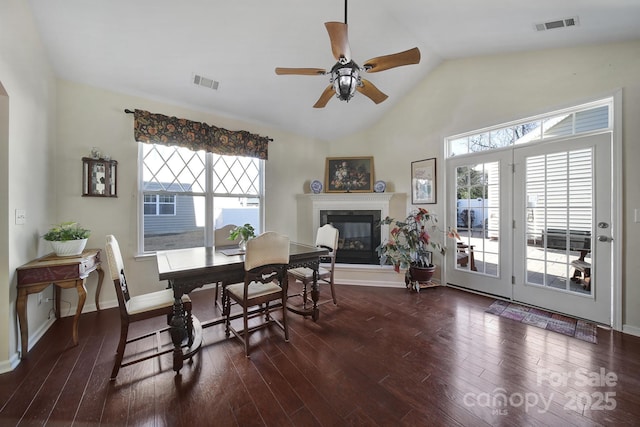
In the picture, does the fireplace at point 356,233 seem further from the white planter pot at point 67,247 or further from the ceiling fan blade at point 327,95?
the white planter pot at point 67,247

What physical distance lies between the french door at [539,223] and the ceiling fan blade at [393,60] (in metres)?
1.99

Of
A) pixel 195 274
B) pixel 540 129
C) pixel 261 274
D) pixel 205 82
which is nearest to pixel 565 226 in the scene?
pixel 540 129

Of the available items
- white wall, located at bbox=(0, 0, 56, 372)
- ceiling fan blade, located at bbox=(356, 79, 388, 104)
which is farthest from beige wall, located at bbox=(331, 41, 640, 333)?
white wall, located at bbox=(0, 0, 56, 372)

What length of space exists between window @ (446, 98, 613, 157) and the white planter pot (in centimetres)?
453

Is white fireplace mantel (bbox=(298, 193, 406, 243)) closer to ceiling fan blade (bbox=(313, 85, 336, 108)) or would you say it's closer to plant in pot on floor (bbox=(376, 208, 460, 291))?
plant in pot on floor (bbox=(376, 208, 460, 291))

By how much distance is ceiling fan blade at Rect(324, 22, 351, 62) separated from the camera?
167 centimetres

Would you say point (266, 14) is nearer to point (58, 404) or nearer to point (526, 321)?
point (58, 404)

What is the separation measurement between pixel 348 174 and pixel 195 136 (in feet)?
8.31

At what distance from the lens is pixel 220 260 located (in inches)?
82.7

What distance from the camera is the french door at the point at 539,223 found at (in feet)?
7.97

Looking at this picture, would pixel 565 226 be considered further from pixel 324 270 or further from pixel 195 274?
pixel 195 274

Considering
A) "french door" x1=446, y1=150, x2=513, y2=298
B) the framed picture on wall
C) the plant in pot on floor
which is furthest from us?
the framed picture on wall

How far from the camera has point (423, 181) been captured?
12.6 ft

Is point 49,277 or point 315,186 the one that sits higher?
point 315,186
